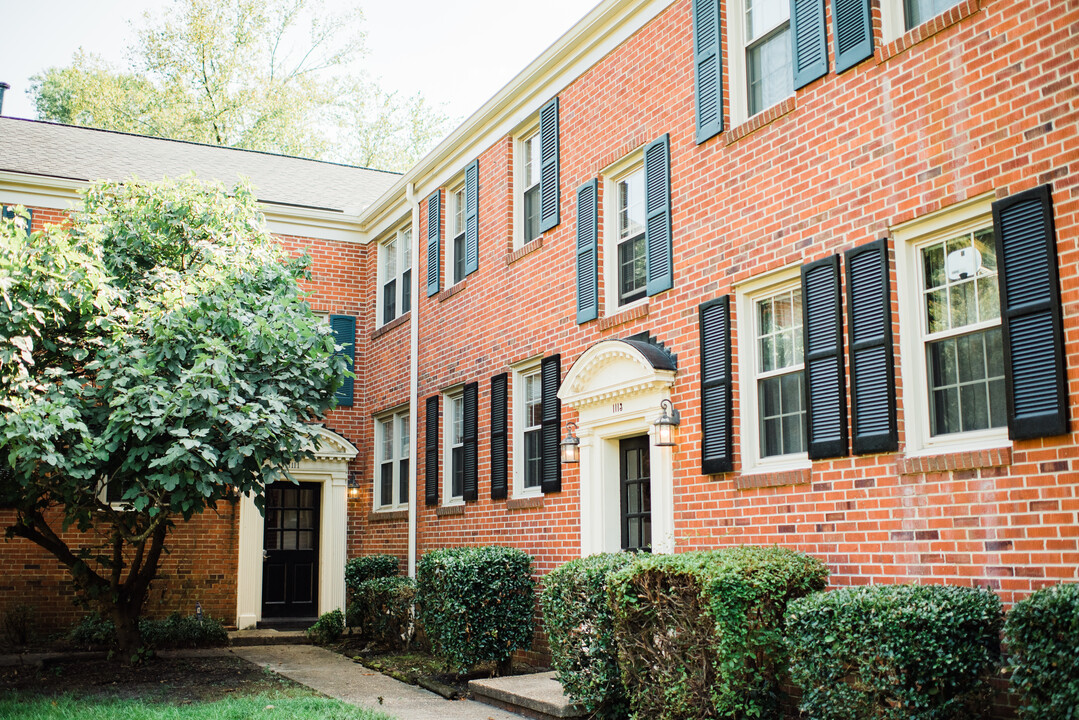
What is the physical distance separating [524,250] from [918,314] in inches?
237

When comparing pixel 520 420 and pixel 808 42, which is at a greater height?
pixel 808 42

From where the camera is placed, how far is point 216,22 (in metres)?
26.5

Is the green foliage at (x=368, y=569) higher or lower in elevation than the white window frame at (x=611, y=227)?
lower

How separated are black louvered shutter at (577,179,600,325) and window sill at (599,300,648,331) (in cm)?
18

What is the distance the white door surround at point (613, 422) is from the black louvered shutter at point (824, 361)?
5.78 feet

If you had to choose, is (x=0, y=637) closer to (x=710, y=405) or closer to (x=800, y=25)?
(x=710, y=405)

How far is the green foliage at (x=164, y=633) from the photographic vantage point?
13242 mm

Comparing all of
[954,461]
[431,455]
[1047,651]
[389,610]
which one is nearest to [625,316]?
[954,461]

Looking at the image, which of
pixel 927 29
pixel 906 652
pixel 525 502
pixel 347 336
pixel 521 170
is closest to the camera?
pixel 906 652

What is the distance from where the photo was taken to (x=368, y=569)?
47.6ft

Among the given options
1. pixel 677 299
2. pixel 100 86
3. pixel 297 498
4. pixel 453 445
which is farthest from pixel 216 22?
pixel 677 299

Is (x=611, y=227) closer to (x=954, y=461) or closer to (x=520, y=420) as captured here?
(x=520, y=420)

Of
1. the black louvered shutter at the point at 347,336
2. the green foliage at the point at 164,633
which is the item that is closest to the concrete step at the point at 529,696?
the green foliage at the point at 164,633

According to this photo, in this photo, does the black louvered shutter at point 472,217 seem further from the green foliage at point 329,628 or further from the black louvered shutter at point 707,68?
the green foliage at point 329,628
